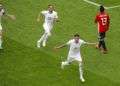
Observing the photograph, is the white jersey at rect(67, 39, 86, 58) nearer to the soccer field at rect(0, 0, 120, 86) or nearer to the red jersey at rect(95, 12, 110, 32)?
the soccer field at rect(0, 0, 120, 86)

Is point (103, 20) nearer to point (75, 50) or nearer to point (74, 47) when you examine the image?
point (75, 50)

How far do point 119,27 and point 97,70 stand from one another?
6679 millimetres

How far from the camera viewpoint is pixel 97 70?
29.5 m

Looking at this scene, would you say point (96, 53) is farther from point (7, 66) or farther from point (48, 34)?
point (7, 66)

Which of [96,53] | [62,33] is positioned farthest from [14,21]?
[96,53]

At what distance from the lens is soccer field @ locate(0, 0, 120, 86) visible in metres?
28.3

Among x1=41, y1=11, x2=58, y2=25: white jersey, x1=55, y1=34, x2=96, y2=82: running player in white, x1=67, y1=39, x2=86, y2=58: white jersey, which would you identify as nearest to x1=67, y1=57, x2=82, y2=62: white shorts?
x1=55, y1=34, x2=96, y2=82: running player in white

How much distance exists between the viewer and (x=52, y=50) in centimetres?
3138

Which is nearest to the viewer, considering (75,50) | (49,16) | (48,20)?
(75,50)

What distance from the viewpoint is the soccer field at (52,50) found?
28328 mm

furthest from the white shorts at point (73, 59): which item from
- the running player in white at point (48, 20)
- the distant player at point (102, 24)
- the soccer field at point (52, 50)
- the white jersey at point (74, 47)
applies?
the distant player at point (102, 24)

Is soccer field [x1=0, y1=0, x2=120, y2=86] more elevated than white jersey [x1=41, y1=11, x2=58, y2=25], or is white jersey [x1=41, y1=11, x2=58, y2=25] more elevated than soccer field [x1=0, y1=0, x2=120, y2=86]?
white jersey [x1=41, y1=11, x2=58, y2=25]

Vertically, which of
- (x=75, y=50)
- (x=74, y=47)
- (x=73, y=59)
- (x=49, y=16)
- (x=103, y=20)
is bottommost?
(x=73, y=59)

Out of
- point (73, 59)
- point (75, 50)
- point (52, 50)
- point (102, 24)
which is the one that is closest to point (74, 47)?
point (75, 50)
